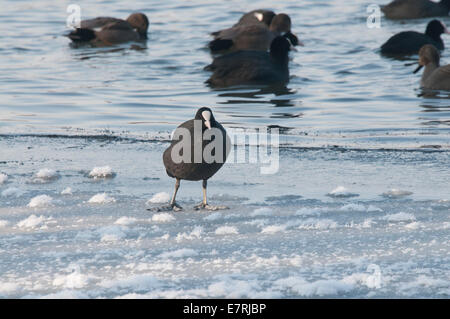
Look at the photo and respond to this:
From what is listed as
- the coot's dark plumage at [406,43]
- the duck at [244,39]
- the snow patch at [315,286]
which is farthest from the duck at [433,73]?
the snow patch at [315,286]

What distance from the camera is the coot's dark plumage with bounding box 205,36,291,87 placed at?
1264 cm

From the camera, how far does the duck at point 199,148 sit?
5770 mm

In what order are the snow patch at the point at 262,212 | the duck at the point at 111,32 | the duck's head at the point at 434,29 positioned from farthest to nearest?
the duck at the point at 111,32
the duck's head at the point at 434,29
the snow patch at the point at 262,212

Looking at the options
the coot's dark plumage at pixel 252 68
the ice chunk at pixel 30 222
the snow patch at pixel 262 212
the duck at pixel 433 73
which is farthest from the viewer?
the coot's dark plumage at pixel 252 68

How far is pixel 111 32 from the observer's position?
16766mm

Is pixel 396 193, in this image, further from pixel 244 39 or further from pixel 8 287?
pixel 244 39

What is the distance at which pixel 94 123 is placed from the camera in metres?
9.94

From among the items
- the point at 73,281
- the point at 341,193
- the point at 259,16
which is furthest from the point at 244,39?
the point at 73,281

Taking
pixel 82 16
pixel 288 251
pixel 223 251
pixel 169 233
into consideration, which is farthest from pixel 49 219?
pixel 82 16

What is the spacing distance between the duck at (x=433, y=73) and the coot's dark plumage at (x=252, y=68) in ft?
6.96

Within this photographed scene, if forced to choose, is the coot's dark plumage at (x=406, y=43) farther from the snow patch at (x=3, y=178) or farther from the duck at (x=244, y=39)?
the snow patch at (x=3, y=178)

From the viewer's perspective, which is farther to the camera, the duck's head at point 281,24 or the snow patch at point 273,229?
the duck's head at point 281,24

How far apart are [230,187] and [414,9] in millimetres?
13382
